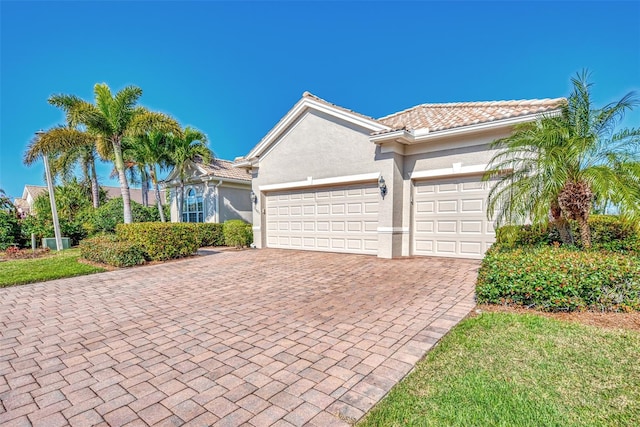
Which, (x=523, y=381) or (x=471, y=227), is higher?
(x=471, y=227)

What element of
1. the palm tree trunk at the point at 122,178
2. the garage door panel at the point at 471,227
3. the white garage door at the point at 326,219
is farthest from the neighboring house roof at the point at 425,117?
the palm tree trunk at the point at 122,178

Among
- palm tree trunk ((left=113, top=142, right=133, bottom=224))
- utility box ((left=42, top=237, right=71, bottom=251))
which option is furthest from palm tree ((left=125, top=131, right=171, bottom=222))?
utility box ((left=42, top=237, right=71, bottom=251))

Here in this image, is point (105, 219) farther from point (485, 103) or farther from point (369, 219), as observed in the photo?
point (485, 103)

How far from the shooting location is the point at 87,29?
10.1 meters

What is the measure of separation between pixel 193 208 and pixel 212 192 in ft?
6.66

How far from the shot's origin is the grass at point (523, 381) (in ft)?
7.46

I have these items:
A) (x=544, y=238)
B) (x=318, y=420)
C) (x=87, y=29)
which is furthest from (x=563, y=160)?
(x=87, y=29)

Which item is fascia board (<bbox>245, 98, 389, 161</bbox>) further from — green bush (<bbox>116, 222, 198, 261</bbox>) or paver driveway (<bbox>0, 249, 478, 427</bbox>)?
paver driveway (<bbox>0, 249, 478, 427</bbox>)

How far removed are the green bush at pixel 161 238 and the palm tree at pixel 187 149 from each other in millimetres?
5646

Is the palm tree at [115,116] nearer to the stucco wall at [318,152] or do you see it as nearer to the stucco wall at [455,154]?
the stucco wall at [318,152]

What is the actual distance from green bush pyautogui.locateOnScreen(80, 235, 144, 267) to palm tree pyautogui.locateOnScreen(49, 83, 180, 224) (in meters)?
2.31

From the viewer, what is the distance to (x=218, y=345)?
3.64m

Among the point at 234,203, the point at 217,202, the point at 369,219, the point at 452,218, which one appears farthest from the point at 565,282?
the point at 234,203

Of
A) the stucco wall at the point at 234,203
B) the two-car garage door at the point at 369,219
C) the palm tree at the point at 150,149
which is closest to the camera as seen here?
the two-car garage door at the point at 369,219
